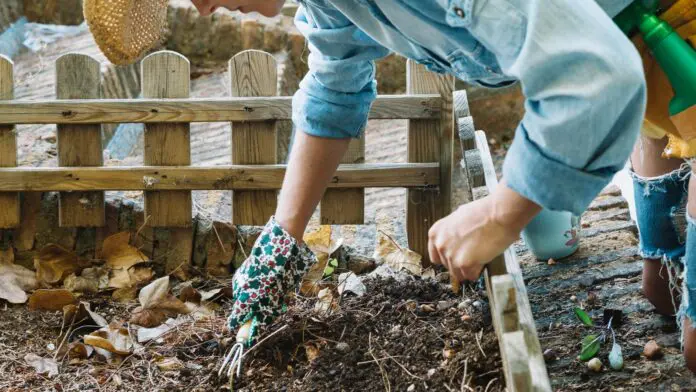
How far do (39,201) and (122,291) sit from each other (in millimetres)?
556

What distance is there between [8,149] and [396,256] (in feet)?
5.00

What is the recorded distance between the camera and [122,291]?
3.45 meters

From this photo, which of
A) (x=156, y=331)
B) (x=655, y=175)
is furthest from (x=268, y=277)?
(x=655, y=175)

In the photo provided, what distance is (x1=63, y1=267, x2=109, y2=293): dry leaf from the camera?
3.47 metres

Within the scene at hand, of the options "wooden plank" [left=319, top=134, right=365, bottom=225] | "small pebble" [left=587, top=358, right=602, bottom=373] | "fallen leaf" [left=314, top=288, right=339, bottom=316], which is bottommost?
"small pebble" [left=587, top=358, right=602, bottom=373]

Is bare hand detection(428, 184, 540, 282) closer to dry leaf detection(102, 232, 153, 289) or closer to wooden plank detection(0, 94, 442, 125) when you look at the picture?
wooden plank detection(0, 94, 442, 125)

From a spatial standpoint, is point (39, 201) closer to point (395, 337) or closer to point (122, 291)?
point (122, 291)

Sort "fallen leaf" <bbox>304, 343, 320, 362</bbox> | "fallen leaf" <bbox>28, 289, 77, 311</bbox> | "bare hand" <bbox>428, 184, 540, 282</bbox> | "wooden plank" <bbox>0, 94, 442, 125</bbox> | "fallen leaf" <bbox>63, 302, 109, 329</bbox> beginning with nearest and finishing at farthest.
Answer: "bare hand" <bbox>428, 184, 540, 282</bbox>
"fallen leaf" <bbox>304, 343, 320, 362</bbox>
"fallen leaf" <bbox>63, 302, 109, 329</bbox>
"fallen leaf" <bbox>28, 289, 77, 311</bbox>
"wooden plank" <bbox>0, 94, 442, 125</bbox>

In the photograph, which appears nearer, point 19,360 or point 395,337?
point 395,337

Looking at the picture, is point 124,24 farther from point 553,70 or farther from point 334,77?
point 553,70

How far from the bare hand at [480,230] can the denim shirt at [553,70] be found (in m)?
0.05

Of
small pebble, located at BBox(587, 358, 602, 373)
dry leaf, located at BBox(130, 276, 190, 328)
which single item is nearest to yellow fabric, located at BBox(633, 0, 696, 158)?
small pebble, located at BBox(587, 358, 602, 373)

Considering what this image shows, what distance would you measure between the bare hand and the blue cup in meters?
1.54

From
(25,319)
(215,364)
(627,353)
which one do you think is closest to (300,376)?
(215,364)
